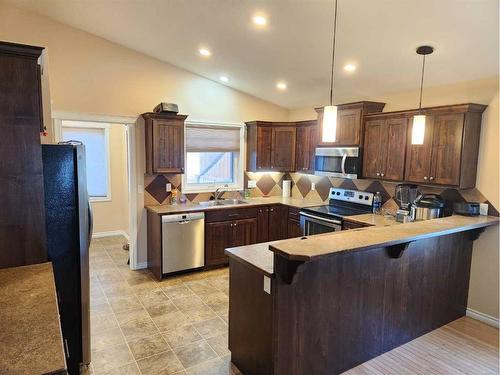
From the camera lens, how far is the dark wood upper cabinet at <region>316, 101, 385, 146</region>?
167 inches

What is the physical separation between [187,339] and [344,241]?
5.86 ft

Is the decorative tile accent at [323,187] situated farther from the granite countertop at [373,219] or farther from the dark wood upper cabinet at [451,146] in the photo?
the dark wood upper cabinet at [451,146]

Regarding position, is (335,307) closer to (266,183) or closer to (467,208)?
(467,208)

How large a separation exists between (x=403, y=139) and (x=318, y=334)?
243cm

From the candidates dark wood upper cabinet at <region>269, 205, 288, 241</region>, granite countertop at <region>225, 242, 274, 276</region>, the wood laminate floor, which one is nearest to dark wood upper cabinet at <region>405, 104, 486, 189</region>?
the wood laminate floor

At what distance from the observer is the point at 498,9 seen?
7.99 ft

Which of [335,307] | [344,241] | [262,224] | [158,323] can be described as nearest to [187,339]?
[158,323]

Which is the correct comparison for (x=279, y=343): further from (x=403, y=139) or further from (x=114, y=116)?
(x=114, y=116)

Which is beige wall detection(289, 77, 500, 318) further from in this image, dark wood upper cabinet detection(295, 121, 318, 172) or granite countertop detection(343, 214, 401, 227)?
dark wood upper cabinet detection(295, 121, 318, 172)

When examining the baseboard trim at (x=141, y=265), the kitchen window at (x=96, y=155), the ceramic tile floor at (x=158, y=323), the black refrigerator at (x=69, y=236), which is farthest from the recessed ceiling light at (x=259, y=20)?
the kitchen window at (x=96, y=155)

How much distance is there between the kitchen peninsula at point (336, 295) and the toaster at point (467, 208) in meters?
0.12

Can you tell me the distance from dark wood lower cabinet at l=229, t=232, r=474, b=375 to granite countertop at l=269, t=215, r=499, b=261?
7 cm

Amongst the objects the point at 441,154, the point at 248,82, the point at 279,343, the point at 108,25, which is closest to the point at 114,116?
the point at 108,25

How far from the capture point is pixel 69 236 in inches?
96.3
